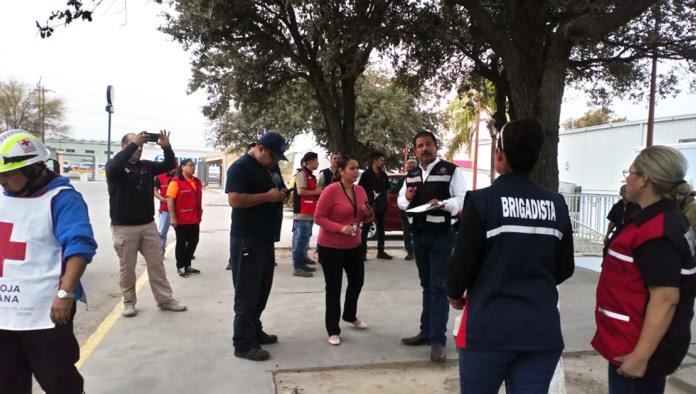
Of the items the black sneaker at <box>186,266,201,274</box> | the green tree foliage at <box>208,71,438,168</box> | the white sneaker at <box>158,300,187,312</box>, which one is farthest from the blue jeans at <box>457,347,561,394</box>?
the green tree foliage at <box>208,71,438,168</box>

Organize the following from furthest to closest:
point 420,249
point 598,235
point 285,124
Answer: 1. point 285,124
2. point 598,235
3. point 420,249

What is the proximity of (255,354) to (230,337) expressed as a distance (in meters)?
0.68

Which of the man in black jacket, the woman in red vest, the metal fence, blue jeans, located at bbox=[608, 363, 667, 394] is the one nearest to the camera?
blue jeans, located at bbox=[608, 363, 667, 394]

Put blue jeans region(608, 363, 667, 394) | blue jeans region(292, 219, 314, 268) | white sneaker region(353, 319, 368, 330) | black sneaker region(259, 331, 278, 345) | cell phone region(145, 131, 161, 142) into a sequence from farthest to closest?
blue jeans region(292, 219, 314, 268), white sneaker region(353, 319, 368, 330), cell phone region(145, 131, 161, 142), black sneaker region(259, 331, 278, 345), blue jeans region(608, 363, 667, 394)

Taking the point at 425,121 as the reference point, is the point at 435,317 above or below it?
below

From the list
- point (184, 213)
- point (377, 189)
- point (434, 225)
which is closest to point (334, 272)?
point (434, 225)

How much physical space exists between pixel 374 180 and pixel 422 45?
2.32 m

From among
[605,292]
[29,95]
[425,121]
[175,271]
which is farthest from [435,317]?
[29,95]

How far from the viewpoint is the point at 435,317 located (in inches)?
168

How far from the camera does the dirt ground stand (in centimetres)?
376

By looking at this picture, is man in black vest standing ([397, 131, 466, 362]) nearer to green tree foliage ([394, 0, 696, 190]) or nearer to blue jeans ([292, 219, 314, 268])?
green tree foliage ([394, 0, 696, 190])

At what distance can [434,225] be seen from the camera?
4.24 m

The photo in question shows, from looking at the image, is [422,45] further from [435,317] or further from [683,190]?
[683,190]

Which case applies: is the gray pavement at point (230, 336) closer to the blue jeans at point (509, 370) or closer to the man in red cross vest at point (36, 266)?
the man in red cross vest at point (36, 266)
